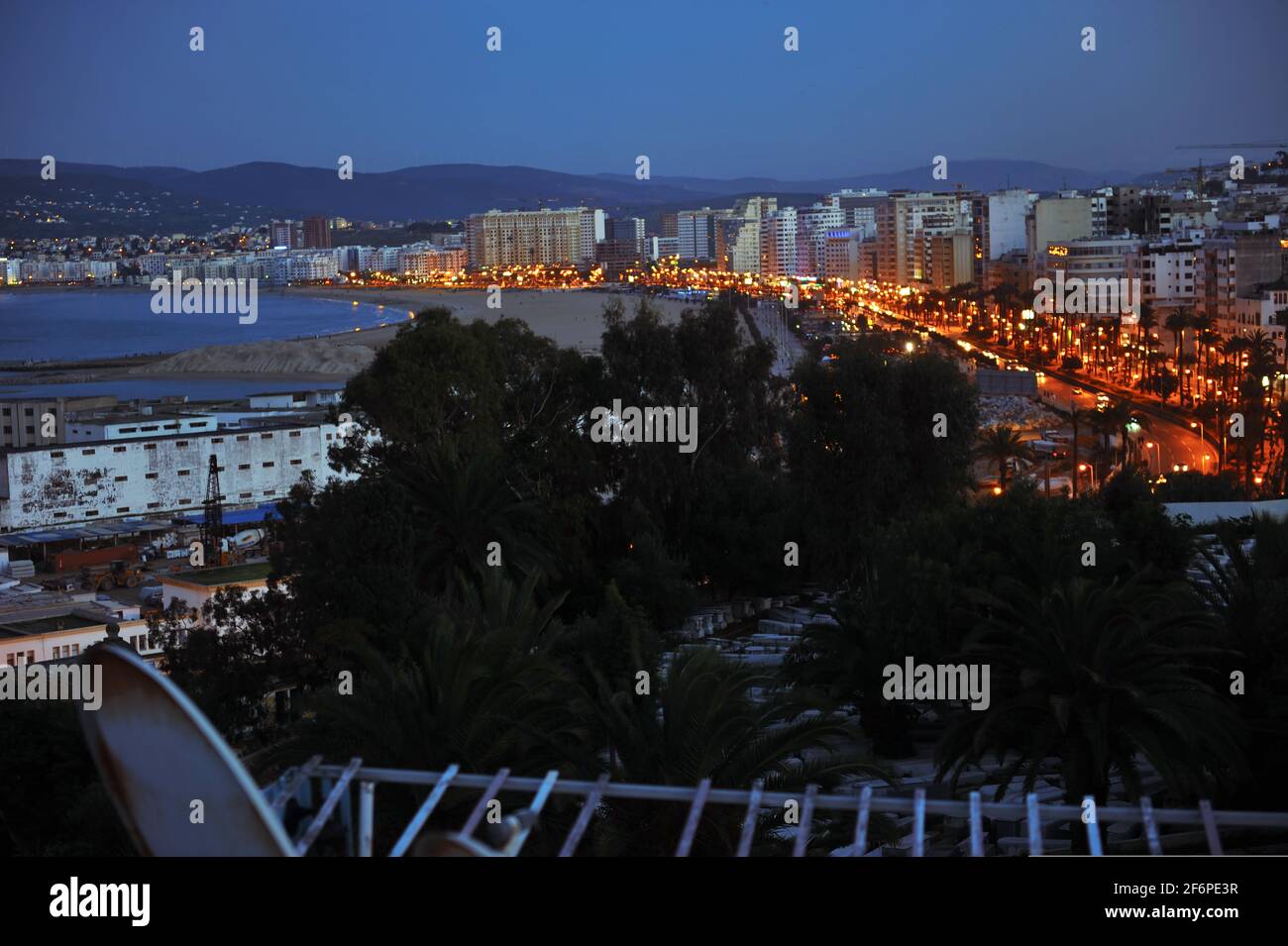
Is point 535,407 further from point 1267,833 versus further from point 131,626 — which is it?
point 1267,833

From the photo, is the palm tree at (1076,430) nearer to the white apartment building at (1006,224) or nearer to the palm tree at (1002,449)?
the palm tree at (1002,449)

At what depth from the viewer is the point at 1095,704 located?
742 cm

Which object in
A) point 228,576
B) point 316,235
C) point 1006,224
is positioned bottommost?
point 228,576

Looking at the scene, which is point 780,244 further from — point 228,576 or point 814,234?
point 228,576

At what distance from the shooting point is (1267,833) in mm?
7113

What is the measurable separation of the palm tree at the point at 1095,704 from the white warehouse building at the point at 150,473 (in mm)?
19101

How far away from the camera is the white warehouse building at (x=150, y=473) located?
1037 inches

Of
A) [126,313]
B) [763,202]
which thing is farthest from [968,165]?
[126,313]

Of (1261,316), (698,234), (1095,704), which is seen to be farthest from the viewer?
(698,234)

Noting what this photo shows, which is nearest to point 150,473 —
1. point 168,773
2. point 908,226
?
point 168,773

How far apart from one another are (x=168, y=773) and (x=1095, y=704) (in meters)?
5.19

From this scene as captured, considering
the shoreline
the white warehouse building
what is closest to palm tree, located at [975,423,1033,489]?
the white warehouse building

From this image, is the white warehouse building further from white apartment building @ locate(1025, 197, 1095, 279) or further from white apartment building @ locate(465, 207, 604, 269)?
white apartment building @ locate(465, 207, 604, 269)

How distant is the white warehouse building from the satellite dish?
2252cm
